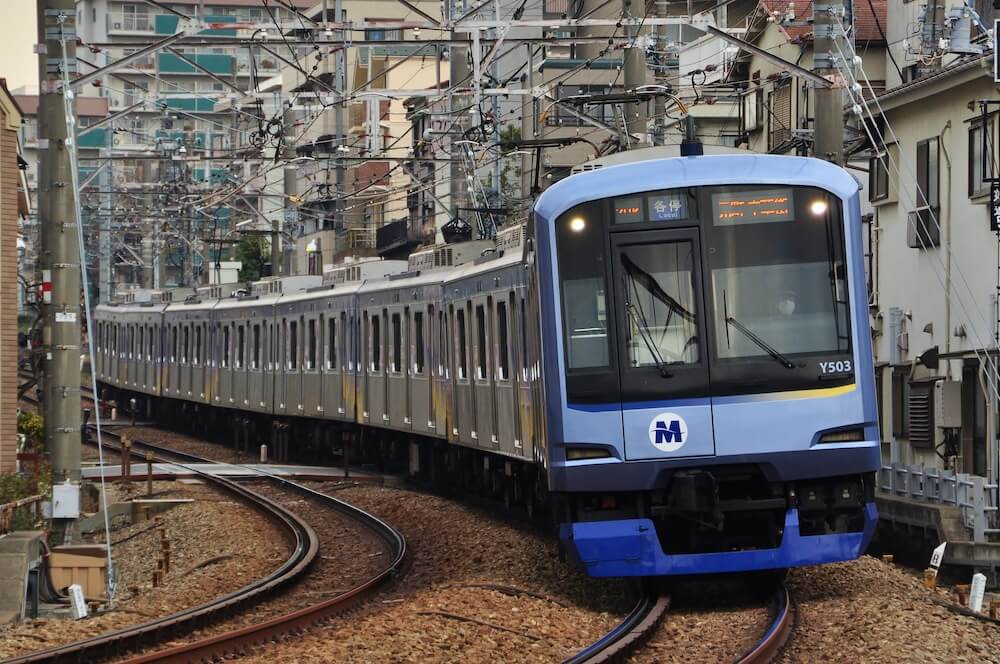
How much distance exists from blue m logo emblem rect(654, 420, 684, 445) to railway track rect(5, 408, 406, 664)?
2428 millimetres

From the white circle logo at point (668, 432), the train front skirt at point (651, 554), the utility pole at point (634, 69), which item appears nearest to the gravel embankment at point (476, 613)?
the train front skirt at point (651, 554)

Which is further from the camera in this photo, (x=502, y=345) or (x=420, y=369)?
(x=420, y=369)

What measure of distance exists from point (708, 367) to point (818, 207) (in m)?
1.18

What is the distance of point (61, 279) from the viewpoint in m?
15.1

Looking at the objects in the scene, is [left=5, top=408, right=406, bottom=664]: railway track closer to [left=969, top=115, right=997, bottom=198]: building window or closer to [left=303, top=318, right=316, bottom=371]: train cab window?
[left=969, top=115, right=997, bottom=198]: building window

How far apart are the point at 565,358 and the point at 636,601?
1.63 metres

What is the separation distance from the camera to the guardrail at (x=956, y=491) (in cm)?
1479

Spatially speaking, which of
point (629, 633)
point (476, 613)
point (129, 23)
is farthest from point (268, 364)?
point (129, 23)

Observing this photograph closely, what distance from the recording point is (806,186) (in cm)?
1063

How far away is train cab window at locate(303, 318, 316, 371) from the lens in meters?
26.6

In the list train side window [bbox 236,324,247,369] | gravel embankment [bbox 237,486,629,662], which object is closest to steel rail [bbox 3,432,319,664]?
gravel embankment [bbox 237,486,629,662]

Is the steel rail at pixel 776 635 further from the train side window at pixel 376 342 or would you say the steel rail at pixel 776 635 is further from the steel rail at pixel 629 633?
the train side window at pixel 376 342

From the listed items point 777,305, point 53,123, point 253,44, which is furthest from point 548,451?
point 253,44

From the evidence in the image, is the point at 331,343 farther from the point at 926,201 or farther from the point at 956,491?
the point at 956,491
